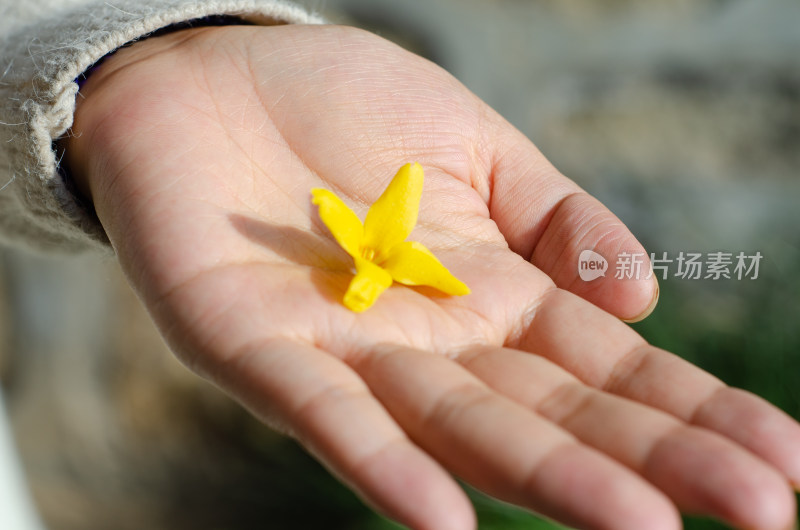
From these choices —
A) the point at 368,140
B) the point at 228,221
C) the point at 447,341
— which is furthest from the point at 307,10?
the point at 447,341

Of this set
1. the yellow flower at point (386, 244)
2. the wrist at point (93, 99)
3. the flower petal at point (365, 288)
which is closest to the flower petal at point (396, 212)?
the yellow flower at point (386, 244)

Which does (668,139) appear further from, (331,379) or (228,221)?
(331,379)

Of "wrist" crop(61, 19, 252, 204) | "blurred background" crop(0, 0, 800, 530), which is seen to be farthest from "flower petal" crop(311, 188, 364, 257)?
"blurred background" crop(0, 0, 800, 530)

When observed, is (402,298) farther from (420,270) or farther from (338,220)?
(338,220)

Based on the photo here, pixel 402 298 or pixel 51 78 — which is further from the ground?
pixel 51 78

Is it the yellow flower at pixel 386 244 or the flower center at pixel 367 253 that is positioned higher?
the yellow flower at pixel 386 244

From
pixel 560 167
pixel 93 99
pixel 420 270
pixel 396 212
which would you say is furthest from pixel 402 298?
pixel 560 167

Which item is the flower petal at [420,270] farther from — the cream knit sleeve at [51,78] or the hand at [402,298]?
the cream knit sleeve at [51,78]

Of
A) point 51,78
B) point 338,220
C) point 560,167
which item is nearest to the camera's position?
point 338,220

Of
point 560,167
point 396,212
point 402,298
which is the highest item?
point 396,212
